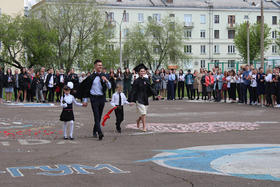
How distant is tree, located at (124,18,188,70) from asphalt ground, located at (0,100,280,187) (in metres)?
64.7

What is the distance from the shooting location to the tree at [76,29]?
59531mm

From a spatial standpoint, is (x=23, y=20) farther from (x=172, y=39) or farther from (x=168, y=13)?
(x=168, y=13)

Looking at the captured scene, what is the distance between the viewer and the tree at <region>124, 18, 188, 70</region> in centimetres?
8550

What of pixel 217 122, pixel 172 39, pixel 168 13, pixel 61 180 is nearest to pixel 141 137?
pixel 217 122

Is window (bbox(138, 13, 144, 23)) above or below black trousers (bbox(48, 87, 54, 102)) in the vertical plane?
above

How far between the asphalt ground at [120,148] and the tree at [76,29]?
130 ft

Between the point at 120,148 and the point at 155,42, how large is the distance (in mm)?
76714

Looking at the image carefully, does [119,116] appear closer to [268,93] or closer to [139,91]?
[139,91]

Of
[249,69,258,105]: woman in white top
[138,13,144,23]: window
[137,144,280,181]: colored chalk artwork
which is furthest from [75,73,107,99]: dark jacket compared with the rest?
[138,13,144,23]: window

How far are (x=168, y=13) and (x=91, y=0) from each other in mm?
39653

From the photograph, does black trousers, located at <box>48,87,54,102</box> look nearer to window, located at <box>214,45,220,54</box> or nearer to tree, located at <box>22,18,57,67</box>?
tree, located at <box>22,18,57,67</box>

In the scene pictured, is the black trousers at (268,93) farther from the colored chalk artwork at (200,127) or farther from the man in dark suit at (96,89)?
the man in dark suit at (96,89)

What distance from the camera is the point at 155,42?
87.9 metres

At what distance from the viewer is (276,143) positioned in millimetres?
12359
